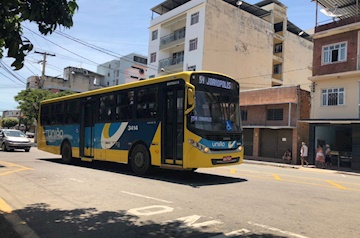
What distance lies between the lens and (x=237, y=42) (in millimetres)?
39781

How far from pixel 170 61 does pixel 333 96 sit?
21392 millimetres

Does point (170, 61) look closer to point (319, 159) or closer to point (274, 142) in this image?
point (274, 142)

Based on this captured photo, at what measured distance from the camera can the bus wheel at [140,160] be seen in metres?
11.8

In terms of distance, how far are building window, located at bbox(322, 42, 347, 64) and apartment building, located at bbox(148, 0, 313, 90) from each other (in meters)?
13.8

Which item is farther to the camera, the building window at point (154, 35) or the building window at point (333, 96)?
the building window at point (154, 35)

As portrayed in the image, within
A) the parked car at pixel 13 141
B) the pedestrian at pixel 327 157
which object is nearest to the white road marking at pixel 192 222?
the parked car at pixel 13 141

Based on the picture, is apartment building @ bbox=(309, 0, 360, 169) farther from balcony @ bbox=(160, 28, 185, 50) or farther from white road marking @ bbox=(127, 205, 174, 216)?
white road marking @ bbox=(127, 205, 174, 216)

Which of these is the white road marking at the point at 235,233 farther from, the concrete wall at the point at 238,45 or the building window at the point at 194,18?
the building window at the point at 194,18

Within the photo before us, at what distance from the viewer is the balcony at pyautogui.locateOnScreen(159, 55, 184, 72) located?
129 ft

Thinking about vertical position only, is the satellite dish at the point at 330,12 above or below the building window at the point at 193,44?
below

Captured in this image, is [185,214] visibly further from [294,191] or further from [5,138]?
[5,138]

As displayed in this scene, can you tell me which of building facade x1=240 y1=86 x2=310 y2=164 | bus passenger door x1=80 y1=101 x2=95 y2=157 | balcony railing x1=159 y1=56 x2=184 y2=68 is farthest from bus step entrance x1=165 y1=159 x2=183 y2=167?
balcony railing x1=159 y1=56 x2=184 y2=68

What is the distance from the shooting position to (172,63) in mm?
40781

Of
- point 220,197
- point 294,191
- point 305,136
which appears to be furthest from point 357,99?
point 220,197
